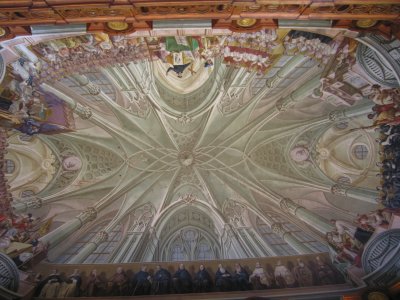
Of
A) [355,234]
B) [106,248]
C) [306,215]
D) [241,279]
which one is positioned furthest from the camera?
[106,248]

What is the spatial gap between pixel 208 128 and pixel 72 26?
1009cm

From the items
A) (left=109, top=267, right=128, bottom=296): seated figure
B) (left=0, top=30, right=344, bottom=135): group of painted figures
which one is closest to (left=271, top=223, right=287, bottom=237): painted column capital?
(left=109, top=267, right=128, bottom=296): seated figure

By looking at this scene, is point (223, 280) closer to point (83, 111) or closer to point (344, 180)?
point (344, 180)

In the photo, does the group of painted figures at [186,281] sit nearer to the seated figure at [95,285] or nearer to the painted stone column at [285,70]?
the seated figure at [95,285]

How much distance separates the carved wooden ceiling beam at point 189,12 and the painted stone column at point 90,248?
768cm

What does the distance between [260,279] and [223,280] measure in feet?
3.72

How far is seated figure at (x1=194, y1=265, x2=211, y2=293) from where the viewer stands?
8828 millimetres

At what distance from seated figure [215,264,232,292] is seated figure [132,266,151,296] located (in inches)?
82.1

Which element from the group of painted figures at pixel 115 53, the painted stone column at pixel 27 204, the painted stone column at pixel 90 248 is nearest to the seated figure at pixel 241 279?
the painted stone column at pixel 90 248

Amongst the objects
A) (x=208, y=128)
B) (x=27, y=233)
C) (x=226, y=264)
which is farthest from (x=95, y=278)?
(x=208, y=128)

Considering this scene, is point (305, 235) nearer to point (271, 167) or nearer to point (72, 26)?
point (271, 167)

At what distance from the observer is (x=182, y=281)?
9.05 metres

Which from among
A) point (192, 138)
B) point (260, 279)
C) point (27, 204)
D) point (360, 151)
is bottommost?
point (260, 279)

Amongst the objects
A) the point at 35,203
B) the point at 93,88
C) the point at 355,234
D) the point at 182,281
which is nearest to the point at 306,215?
the point at 355,234
